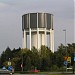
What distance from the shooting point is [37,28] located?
12756 cm

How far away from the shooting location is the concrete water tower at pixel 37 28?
12781 centimetres

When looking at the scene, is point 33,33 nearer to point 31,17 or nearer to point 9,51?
point 31,17

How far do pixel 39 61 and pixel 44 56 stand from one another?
12.5ft

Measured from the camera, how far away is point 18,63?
4998 inches

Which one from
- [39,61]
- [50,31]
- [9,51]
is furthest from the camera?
[9,51]

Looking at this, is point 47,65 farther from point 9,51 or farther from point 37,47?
point 9,51

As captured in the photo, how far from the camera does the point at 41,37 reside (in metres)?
130

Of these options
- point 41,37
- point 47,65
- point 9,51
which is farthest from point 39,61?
point 9,51

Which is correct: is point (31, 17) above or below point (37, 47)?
above

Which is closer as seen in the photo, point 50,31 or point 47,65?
point 47,65

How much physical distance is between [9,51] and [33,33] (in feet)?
158

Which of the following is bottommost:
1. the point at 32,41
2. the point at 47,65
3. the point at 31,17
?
the point at 47,65

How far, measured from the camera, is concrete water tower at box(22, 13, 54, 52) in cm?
12781

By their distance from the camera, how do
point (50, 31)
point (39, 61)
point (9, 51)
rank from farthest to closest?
point (9, 51), point (50, 31), point (39, 61)
